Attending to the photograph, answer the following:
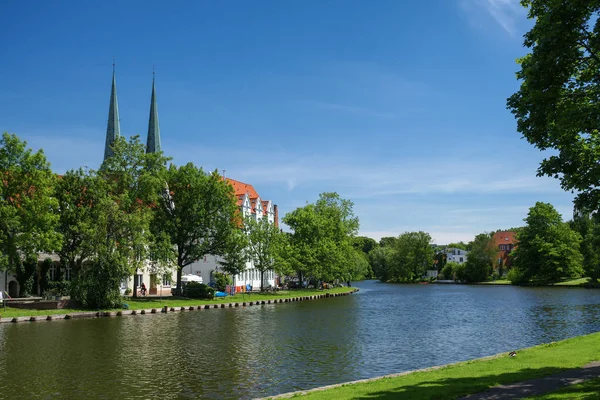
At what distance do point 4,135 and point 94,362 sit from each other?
1172 inches

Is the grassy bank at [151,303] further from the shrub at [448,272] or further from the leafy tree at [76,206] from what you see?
the shrub at [448,272]

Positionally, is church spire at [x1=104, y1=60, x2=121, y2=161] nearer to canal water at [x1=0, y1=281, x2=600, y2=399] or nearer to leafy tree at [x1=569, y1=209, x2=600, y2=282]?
canal water at [x1=0, y1=281, x2=600, y2=399]

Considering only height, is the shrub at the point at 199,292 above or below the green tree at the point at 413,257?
below

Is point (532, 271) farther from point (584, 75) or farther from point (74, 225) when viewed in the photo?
point (584, 75)

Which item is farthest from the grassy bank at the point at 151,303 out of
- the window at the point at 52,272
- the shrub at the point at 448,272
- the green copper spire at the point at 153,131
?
the shrub at the point at 448,272

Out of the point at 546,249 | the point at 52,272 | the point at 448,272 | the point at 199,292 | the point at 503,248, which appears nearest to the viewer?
the point at 52,272

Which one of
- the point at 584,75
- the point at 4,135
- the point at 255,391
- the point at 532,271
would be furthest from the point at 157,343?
the point at 532,271

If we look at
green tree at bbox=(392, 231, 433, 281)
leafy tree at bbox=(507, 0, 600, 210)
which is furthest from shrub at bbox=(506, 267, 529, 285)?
leafy tree at bbox=(507, 0, 600, 210)

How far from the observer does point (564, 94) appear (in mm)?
15414

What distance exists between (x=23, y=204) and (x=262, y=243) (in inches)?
1287

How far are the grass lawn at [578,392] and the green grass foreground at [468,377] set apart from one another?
22 millimetres

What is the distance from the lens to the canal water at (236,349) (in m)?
19.2

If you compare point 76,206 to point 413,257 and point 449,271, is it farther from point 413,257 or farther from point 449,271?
point 449,271

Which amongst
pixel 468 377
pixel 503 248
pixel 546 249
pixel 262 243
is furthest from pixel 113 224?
pixel 503 248
